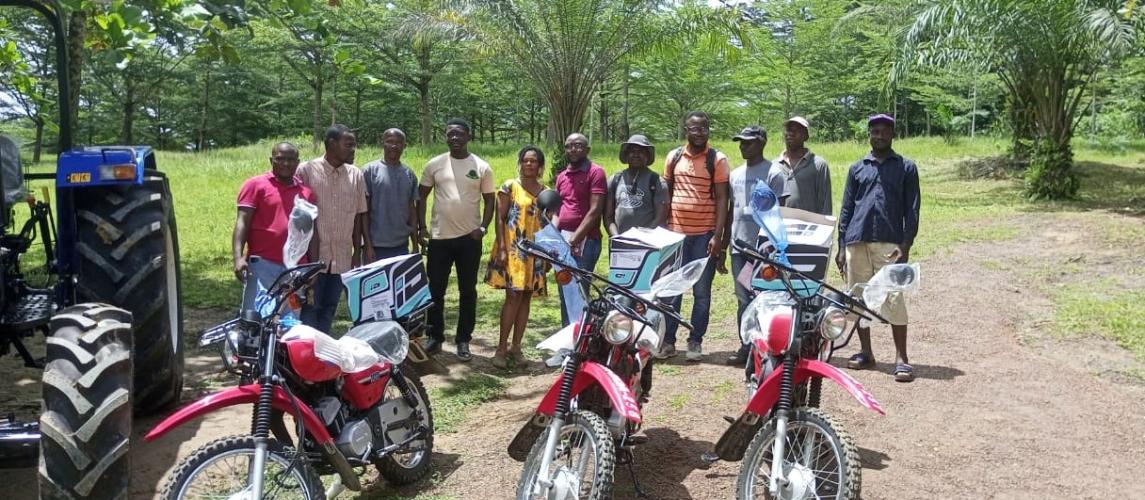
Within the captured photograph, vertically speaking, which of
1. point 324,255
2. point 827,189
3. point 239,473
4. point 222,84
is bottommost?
point 239,473

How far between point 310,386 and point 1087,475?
3.58 meters

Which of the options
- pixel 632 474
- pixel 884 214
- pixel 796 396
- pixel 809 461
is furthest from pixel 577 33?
pixel 809 461

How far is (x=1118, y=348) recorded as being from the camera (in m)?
6.79

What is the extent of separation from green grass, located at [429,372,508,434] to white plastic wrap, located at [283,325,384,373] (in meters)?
1.61

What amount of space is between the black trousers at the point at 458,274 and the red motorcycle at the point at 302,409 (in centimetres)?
239

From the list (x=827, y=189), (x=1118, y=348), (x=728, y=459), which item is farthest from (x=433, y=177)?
(x=1118, y=348)

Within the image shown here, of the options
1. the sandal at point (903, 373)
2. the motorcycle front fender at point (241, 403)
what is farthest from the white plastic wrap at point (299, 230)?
the sandal at point (903, 373)

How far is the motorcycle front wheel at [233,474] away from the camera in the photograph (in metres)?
3.24

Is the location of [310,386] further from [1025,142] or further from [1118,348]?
[1025,142]

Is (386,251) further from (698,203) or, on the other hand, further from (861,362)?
(861,362)

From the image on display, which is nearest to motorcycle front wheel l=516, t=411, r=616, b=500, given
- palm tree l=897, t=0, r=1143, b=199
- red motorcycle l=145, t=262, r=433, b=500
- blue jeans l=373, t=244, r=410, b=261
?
red motorcycle l=145, t=262, r=433, b=500

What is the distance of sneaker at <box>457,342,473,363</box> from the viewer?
6.83 metres

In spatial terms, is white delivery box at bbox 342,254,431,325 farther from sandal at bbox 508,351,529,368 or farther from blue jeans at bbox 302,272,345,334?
sandal at bbox 508,351,529,368

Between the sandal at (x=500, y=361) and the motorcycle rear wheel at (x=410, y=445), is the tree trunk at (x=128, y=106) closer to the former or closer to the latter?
the sandal at (x=500, y=361)
